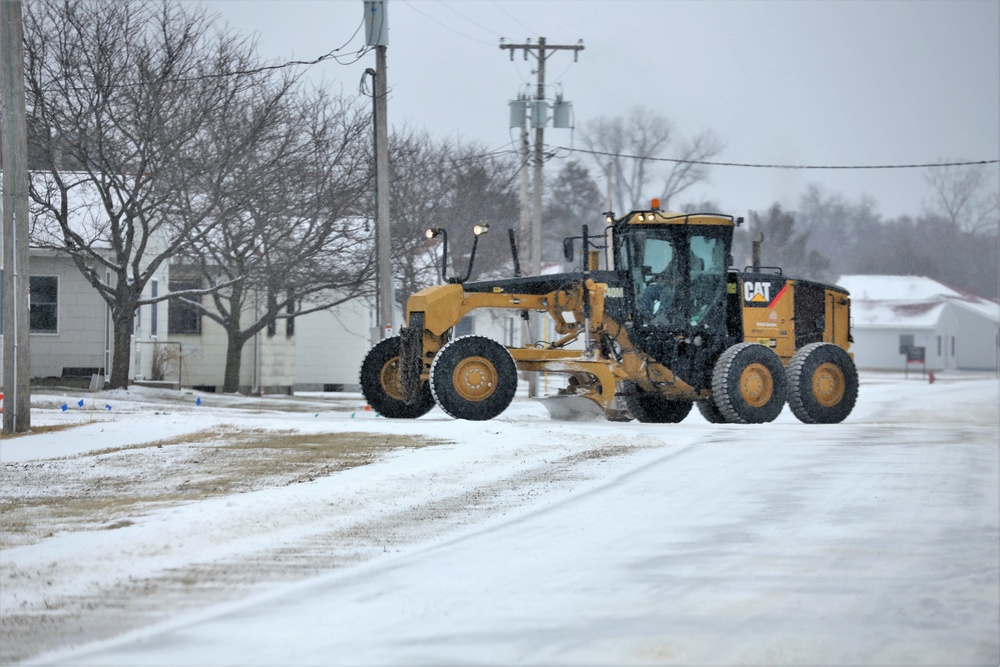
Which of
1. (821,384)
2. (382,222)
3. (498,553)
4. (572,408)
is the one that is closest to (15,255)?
(572,408)

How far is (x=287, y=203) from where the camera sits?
93.3 feet

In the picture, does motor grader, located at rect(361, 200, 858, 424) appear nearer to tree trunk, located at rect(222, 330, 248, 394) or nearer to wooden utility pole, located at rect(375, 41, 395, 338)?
wooden utility pole, located at rect(375, 41, 395, 338)

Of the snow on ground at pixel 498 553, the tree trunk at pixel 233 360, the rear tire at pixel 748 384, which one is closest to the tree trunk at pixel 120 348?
the tree trunk at pixel 233 360

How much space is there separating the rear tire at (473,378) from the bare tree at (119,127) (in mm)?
10317

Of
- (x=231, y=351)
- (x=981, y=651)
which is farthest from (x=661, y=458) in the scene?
(x=231, y=351)

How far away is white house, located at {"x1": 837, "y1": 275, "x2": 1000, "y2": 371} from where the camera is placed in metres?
70.5

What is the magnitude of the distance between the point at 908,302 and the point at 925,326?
2.89 meters

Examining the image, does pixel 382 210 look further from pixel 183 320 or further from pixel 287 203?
pixel 183 320

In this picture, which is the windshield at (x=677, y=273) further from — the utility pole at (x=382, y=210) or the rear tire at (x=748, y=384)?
the utility pole at (x=382, y=210)

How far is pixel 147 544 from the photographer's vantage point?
7.72 meters

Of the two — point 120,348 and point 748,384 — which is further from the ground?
point 120,348

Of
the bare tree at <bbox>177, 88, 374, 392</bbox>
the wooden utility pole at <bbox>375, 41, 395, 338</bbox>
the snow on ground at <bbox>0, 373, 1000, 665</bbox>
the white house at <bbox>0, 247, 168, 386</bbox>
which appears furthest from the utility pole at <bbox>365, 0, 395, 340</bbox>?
the snow on ground at <bbox>0, 373, 1000, 665</bbox>

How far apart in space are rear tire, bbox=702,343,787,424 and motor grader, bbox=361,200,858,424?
0.02 m

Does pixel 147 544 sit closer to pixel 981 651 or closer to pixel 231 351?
pixel 981 651
